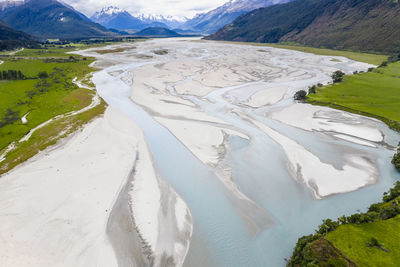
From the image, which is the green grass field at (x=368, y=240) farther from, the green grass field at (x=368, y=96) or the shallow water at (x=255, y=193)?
the green grass field at (x=368, y=96)

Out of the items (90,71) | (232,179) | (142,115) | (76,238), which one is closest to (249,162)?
(232,179)

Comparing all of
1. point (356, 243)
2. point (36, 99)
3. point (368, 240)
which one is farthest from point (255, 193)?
point (36, 99)

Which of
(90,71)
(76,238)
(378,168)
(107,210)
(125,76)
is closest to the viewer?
(76,238)

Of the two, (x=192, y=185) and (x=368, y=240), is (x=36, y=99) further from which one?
(x=368, y=240)

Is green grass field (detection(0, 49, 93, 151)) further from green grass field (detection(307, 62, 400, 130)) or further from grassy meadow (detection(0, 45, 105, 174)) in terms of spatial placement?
green grass field (detection(307, 62, 400, 130))

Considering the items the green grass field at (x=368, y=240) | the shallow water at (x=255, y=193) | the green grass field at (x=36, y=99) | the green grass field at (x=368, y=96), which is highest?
the green grass field at (x=368, y=96)

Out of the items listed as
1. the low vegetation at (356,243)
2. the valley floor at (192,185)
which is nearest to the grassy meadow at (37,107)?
the valley floor at (192,185)

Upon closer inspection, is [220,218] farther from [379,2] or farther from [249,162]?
[379,2]
